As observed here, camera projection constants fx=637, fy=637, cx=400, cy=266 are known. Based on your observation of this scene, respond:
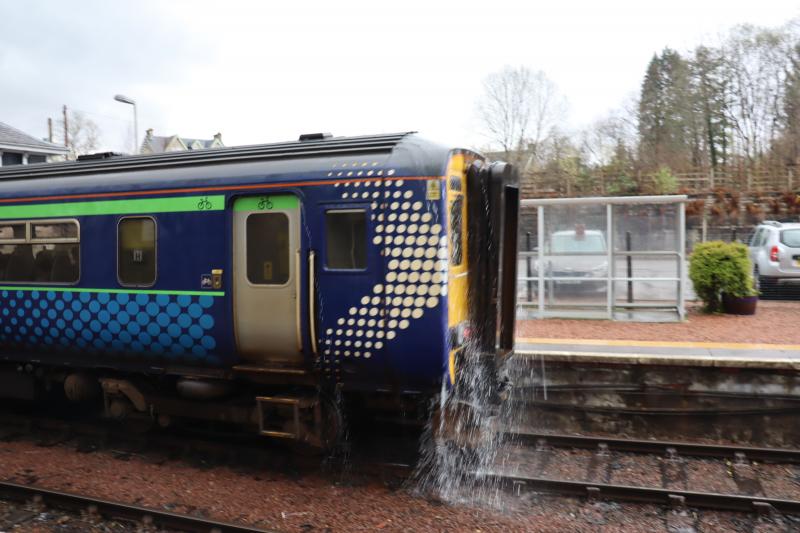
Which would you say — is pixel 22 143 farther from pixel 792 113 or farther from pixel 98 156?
pixel 792 113

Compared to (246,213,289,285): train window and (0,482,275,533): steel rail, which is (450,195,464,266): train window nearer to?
(246,213,289,285): train window

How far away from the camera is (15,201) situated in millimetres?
7738

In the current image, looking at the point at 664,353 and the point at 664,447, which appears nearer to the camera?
the point at 664,447

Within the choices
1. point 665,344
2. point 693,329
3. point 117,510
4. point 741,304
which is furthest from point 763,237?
point 117,510

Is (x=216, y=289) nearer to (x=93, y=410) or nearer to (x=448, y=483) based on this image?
(x=448, y=483)

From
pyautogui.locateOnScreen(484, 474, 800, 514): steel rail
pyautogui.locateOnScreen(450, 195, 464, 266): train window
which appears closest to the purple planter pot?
pyautogui.locateOnScreen(484, 474, 800, 514): steel rail

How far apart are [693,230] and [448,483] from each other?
2260 cm

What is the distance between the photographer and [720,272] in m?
12.3

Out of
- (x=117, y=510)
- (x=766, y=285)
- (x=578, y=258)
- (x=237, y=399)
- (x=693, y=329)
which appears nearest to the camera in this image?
(x=117, y=510)

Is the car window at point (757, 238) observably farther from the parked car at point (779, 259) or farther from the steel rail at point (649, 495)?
the steel rail at point (649, 495)

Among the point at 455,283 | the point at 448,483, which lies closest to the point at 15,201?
the point at 455,283

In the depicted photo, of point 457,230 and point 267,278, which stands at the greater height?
point 457,230

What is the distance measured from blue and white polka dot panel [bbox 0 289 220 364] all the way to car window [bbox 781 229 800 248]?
13.9 metres

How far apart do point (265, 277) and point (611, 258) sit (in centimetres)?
789
